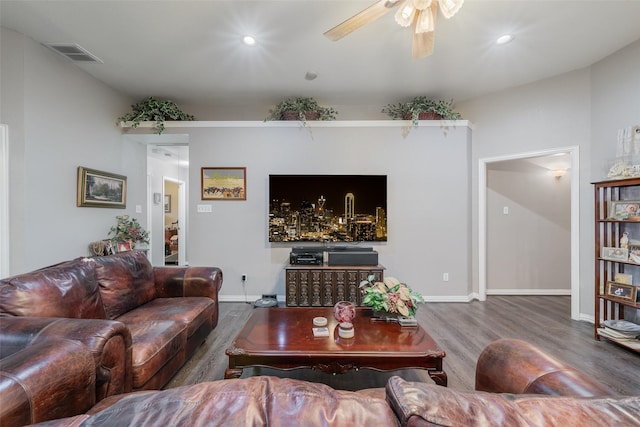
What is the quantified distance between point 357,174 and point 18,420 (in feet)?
11.3

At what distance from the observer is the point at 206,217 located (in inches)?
146

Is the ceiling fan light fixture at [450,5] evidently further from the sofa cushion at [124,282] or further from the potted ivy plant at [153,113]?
the potted ivy plant at [153,113]

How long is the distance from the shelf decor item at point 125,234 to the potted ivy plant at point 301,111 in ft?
7.97

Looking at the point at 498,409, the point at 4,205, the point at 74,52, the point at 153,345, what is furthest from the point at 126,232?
the point at 498,409

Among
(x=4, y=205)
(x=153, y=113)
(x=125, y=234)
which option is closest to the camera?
(x=4, y=205)

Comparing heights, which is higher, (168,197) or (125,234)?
(168,197)

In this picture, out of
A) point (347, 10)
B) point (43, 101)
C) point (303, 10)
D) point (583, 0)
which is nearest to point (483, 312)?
point (583, 0)

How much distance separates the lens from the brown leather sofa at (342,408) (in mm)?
505

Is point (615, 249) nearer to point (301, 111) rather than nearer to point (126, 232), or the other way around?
point (301, 111)

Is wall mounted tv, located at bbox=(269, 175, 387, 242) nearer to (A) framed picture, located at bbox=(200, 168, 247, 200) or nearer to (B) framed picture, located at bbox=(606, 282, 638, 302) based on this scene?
(A) framed picture, located at bbox=(200, 168, 247, 200)

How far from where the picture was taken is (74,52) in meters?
2.70

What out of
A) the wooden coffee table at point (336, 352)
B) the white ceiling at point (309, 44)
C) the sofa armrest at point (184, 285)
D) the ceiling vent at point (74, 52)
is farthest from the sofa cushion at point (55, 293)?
the ceiling vent at point (74, 52)

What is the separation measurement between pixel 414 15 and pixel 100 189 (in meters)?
3.97

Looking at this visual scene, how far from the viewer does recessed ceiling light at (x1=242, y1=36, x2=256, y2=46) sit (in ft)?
8.20
